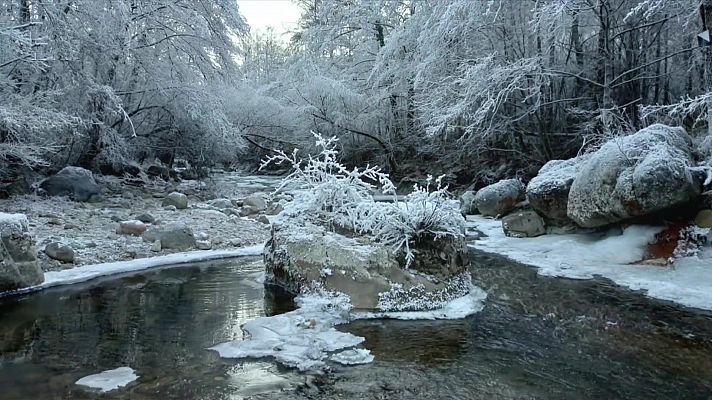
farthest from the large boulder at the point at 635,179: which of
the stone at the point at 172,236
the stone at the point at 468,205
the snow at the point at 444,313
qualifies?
the stone at the point at 172,236

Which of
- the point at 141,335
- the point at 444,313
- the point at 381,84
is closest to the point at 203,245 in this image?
the point at 141,335

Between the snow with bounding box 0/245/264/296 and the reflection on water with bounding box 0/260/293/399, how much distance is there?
0.26 metres

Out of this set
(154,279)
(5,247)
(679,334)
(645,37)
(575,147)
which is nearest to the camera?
(679,334)

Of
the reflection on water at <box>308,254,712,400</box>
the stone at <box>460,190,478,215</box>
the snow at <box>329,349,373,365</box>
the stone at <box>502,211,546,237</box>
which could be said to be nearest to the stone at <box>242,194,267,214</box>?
the stone at <box>460,190,478,215</box>

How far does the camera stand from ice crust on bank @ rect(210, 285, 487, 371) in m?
4.18

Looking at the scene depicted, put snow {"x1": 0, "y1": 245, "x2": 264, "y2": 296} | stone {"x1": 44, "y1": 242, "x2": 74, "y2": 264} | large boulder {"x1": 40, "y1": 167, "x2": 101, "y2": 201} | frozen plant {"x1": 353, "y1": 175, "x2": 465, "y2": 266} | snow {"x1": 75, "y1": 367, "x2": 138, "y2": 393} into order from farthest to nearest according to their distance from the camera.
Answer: large boulder {"x1": 40, "y1": 167, "x2": 101, "y2": 201} < stone {"x1": 44, "y1": 242, "x2": 74, "y2": 264} < snow {"x1": 0, "y1": 245, "x2": 264, "y2": 296} < frozen plant {"x1": 353, "y1": 175, "x2": 465, "y2": 266} < snow {"x1": 75, "y1": 367, "x2": 138, "y2": 393}

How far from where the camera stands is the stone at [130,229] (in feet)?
28.5

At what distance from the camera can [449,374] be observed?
386 cm

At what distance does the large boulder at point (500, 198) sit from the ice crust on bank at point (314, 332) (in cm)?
616

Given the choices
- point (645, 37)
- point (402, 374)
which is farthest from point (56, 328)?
point (645, 37)

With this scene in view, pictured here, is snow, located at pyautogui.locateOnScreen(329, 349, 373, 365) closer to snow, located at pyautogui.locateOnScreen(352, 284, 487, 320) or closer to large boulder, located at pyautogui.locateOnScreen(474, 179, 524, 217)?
snow, located at pyautogui.locateOnScreen(352, 284, 487, 320)

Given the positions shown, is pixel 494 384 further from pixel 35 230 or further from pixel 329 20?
pixel 329 20

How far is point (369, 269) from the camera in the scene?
230 inches

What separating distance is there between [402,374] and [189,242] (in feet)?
18.5
